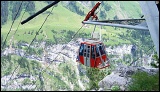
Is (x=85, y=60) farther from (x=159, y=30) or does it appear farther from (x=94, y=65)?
(x=159, y=30)

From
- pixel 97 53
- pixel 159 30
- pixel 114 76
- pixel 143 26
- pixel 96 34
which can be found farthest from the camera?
pixel 97 53

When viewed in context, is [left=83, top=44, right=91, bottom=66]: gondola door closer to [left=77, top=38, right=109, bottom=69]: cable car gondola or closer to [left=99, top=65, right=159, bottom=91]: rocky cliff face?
Answer: [left=77, top=38, right=109, bottom=69]: cable car gondola

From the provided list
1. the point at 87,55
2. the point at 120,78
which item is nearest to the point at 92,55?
the point at 87,55

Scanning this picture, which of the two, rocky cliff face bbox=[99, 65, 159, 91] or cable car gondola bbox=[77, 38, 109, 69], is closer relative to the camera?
rocky cliff face bbox=[99, 65, 159, 91]

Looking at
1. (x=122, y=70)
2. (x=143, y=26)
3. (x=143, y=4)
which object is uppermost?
(x=143, y=4)

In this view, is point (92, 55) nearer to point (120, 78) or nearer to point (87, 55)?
point (87, 55)

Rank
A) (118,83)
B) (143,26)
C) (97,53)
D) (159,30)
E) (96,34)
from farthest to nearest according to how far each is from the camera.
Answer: (97,53) → (96,34) → (118,83) → (143,26) → (159,30)

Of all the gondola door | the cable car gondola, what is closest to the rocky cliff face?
the cable car gondola

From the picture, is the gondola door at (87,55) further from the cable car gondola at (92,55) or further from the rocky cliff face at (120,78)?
the rocky cliff face at (120,78)

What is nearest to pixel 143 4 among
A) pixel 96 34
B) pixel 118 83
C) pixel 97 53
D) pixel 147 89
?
pixel 147 89
